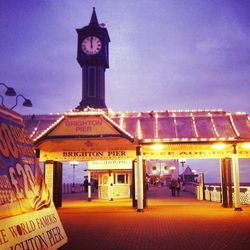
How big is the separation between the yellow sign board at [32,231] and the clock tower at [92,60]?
30.5 meters

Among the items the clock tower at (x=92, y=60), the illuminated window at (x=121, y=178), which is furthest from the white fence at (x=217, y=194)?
the clock tower at (x=92, y=60)

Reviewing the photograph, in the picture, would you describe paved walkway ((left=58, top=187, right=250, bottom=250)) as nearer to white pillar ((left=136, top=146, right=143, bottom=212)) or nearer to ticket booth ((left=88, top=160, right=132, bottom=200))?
white pillar ((left=136, top=146, right=143, bottom=212))

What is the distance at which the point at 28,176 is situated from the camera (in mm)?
8734

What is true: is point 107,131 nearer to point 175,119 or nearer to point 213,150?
point 175,119

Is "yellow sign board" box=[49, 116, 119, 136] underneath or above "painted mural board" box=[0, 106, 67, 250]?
above

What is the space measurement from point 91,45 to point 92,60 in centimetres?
173

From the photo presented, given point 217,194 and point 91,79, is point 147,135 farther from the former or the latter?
point 91,79

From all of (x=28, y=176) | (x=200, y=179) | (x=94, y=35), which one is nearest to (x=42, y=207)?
(x=28, y=176)

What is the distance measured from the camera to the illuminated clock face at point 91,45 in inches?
1566

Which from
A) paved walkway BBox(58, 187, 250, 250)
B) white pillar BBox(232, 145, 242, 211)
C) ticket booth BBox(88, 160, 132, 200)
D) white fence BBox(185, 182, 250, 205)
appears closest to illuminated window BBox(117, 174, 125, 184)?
ticket booth BBox(88, 160, 132, 200)

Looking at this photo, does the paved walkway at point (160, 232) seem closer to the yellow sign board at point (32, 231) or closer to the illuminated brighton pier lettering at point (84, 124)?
the yellow sign board at point (32, 231)

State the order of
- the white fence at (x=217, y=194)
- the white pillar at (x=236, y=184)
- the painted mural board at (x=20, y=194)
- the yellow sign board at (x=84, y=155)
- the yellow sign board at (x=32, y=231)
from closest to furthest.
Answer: the yellow sign board at (x=32, y=231), the painted mural board at (x=20, y=194), the white pillar at (x=236, y=184), the yellow sign board at (x=84, y=155), the white fence at (x=217, y=194)

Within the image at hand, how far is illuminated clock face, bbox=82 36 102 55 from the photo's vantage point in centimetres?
3978

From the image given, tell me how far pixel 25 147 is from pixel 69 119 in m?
10.1
